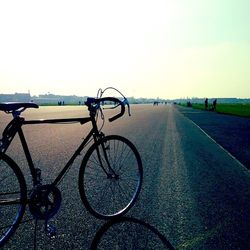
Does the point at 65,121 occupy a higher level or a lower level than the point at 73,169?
higher

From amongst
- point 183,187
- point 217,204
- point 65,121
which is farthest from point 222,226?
point 65,121

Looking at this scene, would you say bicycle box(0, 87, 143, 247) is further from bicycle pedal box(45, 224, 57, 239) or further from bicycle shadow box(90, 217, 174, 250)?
bicycle shadow box(90, 217, 174, 250)

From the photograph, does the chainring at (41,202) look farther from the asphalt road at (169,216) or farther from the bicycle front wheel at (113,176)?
the bicycle front wheel at (113,176)

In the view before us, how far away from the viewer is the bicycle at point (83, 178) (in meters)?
3.45

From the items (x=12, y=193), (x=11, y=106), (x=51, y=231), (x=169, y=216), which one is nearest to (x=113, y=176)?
(x=169, y=216)

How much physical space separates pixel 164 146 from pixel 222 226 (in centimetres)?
733

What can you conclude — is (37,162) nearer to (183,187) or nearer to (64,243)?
(183,187)

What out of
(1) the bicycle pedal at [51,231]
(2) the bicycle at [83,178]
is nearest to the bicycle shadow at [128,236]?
(2) the bicycle at [83,178]

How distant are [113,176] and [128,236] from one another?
1.00 metres

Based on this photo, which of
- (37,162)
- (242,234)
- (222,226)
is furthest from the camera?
(37,162)

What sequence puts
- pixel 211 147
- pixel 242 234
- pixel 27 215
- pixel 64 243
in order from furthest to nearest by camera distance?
pixel 211 147 < pixel 27 215 < pixel 242 234 < pixel 64 243

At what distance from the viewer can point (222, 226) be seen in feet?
13.2

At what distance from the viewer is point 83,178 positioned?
3891 mm

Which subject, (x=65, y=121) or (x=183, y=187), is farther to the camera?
(x=183, y=187)
